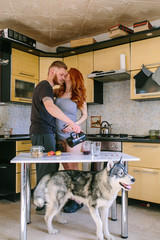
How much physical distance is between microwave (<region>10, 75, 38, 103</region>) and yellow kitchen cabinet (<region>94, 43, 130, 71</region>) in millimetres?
1128

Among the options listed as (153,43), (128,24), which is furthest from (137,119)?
(128,24)

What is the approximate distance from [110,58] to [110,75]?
306 millimetres

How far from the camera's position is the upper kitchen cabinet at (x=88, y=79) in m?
3.68

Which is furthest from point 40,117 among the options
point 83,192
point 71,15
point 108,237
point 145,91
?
point 71,15

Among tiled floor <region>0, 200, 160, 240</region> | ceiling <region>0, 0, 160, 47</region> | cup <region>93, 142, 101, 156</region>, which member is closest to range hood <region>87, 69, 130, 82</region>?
ceiling <region>0, 0, 160, 47</region>

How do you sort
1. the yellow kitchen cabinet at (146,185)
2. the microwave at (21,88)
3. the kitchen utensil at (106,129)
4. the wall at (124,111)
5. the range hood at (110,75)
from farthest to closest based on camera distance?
the kitchen utensil at (106,129) < the microwave at (21,88) < the wall at (124,111) < the range hood at (110,75) < the yellow kitchen cabinet at (146,185)

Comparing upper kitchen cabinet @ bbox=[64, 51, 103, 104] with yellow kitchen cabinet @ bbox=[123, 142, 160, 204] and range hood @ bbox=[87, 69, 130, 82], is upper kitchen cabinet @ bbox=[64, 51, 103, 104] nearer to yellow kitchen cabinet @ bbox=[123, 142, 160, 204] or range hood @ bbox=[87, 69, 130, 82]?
range hood @ bbox=[87, 69, 130, 82]

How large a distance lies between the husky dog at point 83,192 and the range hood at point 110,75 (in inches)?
67.3

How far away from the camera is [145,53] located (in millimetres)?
3137

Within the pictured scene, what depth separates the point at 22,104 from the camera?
3.96 meters

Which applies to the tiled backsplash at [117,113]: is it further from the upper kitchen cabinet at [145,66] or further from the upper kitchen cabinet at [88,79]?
the upper kitchen cabinet at [145,66]

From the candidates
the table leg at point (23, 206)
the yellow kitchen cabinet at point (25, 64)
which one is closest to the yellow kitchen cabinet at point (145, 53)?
the yellow kitchen cabinet at point (25, 64)

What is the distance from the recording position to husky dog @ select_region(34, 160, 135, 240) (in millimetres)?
1840

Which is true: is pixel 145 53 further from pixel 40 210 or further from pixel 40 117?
→ pixel 40 210
